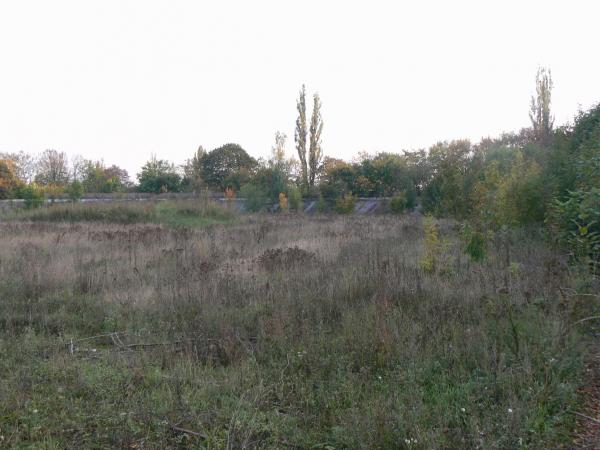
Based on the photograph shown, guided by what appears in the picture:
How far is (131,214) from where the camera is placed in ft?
83.9

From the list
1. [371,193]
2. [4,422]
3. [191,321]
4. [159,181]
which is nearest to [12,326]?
[191,321]

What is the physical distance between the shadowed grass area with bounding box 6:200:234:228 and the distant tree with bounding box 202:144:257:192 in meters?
27.8

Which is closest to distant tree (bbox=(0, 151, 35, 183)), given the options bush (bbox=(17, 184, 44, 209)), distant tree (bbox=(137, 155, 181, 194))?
distant tree (bbox=(137, 155, 181, 194))

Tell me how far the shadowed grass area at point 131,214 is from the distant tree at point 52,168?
38.0 m

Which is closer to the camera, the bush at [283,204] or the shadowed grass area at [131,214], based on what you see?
the shadowed grass area at [131,214]

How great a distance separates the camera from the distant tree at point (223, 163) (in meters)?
56.6

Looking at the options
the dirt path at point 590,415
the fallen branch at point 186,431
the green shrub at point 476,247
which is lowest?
the fallen branch at point 186,431

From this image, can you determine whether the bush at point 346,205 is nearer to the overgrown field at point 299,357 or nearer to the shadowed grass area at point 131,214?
the shadowed grass area at point 131,214

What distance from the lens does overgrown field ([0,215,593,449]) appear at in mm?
3561

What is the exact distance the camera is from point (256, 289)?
7.51 meters

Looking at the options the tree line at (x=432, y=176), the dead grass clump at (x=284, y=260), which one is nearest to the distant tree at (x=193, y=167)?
the tree line at (x=432, y=176)

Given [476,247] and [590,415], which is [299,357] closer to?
[590,415]

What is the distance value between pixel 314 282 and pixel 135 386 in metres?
3.78

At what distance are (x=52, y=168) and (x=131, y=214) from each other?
44270 millimetres
